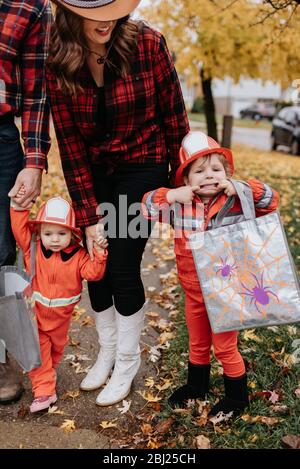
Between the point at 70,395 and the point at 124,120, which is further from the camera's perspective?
the point at 70,395

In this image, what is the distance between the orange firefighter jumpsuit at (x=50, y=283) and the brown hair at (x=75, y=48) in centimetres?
71

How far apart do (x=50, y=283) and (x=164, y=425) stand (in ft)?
2.94

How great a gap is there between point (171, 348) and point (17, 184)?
1445mm

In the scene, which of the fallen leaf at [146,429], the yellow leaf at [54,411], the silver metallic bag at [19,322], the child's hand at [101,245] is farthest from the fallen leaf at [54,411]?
the child's hand at [101,245]

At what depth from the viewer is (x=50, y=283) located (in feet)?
9.34

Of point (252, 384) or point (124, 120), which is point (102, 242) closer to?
point (124, 120)

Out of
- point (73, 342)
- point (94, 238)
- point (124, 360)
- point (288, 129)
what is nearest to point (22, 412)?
point (124, 360)

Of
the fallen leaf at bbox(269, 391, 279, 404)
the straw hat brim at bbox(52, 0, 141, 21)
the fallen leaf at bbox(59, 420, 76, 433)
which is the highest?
the straw hat brim at bbox(52, 0, 141, 21)


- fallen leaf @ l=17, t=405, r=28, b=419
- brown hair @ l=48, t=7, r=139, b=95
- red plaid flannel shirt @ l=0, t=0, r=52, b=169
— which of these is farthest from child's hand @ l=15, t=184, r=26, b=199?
fallen leaf @ l=17, t=405, r=28, b=419

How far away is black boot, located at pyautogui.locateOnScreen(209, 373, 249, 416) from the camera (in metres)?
2.68

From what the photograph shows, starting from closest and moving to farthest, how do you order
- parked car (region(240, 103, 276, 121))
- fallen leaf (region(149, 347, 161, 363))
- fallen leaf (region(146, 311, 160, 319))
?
fallen leaf (region(149, 347, 161, 363))
fallen leaf (region(146, 311, 160, 319))
parked car (region(240, 103, 276, 121))

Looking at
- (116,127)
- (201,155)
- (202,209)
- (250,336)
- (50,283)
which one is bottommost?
(250,336)

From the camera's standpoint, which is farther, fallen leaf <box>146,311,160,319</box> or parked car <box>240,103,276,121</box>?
parked car <box>240,103,276,121</box>

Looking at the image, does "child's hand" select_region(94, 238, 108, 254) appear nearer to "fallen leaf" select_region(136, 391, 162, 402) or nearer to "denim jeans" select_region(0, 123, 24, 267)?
"denim jeans" select_region(0, 123, 24, 267)
